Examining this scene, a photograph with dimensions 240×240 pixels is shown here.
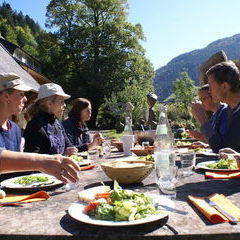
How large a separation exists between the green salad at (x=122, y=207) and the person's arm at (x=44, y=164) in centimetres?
25

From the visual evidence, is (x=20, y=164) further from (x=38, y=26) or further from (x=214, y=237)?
(x=38, y=26)

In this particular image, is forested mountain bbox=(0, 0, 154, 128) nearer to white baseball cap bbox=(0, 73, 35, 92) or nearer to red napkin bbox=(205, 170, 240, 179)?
white baseball cap bbox=(0, 73, 35, 92)

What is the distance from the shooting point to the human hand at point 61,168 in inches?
60.5

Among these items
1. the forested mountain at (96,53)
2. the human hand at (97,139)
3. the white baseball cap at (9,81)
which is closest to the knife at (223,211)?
the white baseball cap at (9,81)

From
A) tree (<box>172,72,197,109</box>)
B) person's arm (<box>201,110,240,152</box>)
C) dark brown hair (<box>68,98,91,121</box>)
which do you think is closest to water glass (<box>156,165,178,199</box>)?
person's arm (<box>201,110,240,152</box>)

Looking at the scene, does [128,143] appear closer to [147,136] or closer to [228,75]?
[147,136]

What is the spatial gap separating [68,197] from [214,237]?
2.69 ft

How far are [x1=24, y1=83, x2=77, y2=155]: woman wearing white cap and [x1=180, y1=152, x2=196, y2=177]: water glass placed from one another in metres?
1.23

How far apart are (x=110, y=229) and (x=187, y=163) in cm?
118

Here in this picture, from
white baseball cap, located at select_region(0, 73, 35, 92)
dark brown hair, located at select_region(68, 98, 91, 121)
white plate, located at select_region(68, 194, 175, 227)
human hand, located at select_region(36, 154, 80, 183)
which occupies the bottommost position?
white plate, located at select_region(68, 194, 175, 227)

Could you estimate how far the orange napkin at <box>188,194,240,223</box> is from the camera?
47.7 inches

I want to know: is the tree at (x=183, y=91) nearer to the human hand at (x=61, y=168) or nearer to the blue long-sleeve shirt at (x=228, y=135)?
the blue long-sleeve shirt at (x=228, y=135)

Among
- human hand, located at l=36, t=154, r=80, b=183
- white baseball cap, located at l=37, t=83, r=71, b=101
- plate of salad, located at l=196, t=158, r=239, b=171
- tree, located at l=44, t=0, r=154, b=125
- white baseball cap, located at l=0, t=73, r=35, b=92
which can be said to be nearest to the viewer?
human hand, located at l=36, t=154, r=80, b=183

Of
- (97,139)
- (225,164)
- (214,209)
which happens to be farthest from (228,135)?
(214,209)
